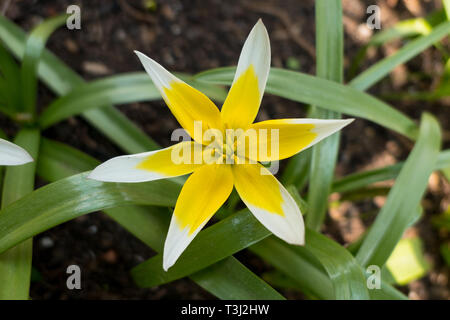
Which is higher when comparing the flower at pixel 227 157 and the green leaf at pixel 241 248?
the flower at pixel 227 157

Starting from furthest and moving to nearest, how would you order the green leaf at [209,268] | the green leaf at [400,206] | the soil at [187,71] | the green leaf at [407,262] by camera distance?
1. the green leaf at [407,262]
2. the soil at [187,71]
3. the green leaf at [400,206]
4. the green leaf at [209,268]

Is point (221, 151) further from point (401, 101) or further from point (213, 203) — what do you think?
point (401, 101)

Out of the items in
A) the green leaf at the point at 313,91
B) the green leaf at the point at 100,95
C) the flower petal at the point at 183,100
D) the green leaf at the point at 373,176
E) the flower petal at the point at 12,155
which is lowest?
the flower petal at the point at 12,155

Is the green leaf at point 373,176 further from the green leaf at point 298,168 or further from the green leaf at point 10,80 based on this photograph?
the green leaf at point 10,80

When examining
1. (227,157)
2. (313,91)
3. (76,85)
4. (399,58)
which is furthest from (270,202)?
(76,85)

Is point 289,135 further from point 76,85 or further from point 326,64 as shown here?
point 76,85

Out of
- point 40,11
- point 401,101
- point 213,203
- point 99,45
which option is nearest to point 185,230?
point 213,203

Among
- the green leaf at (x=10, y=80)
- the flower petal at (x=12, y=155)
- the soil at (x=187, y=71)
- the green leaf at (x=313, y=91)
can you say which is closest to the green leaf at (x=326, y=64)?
the green leaf at (x=313, y=91)
